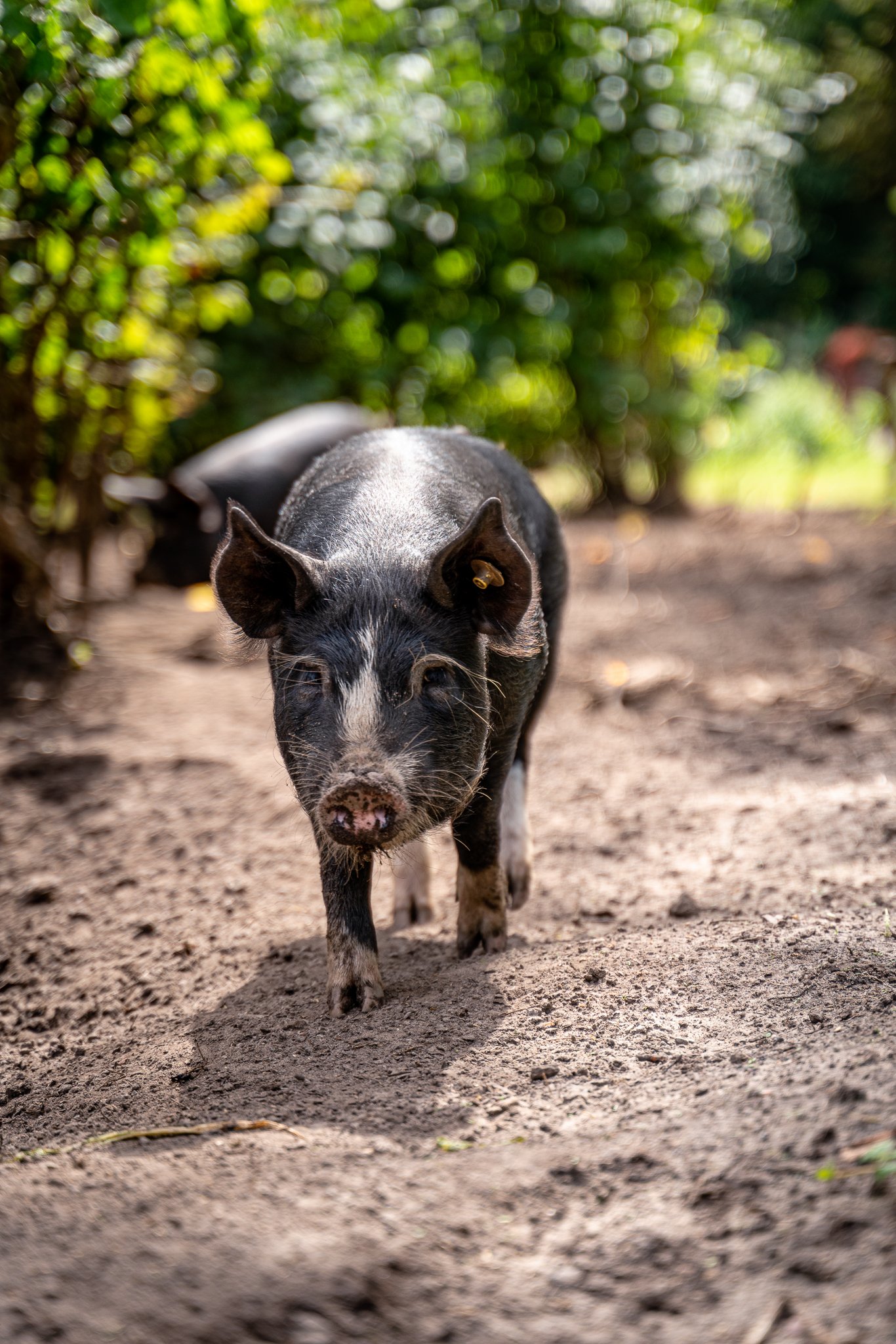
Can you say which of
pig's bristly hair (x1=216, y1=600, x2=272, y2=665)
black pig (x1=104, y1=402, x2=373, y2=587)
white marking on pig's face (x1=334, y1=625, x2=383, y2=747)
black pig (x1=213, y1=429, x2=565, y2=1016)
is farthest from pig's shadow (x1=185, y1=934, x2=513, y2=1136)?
black pig (x1=104, y1=402, x2=373, y2=587)

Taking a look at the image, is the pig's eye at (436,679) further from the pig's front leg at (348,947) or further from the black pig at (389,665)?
the pig's front leg at (348,947)

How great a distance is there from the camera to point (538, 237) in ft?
37.4

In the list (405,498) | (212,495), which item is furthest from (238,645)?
(212,495)

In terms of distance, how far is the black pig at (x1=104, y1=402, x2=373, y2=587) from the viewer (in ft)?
30.3

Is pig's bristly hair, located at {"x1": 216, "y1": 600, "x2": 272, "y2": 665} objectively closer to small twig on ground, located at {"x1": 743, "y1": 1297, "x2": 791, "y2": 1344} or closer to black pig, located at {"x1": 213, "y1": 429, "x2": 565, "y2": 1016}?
black pig, located at {"x1": 213, "y1": 429, "x2": 565, "y2": 1016}

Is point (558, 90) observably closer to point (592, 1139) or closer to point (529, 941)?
point (529, 941)

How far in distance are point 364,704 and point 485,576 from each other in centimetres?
46

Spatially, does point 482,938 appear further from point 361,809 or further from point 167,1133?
point 167,1133

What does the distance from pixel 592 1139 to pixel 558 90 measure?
10240 millimetres

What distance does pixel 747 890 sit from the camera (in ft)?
12.5

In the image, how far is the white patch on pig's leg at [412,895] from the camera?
4082 mm

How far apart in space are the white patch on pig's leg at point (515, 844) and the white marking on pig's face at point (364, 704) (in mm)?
1323

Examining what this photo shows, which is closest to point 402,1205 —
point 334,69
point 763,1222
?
point 763,1222

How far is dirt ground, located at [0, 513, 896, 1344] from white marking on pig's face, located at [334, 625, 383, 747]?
0.75 meters
